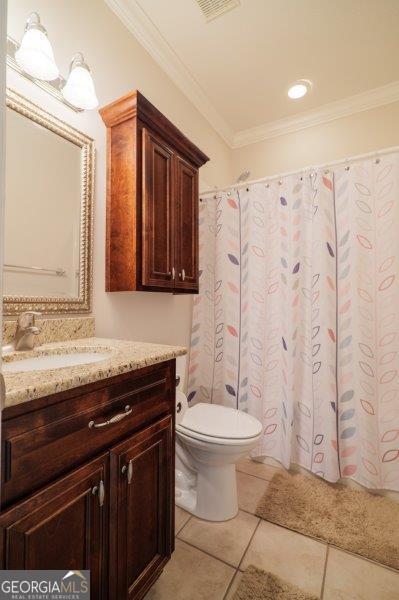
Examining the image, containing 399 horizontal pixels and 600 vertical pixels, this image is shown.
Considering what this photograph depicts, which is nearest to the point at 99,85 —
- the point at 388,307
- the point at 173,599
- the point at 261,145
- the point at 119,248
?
the point at 119,248

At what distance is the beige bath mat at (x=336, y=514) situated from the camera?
127 centimetres

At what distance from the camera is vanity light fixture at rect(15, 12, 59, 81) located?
3.43 feet

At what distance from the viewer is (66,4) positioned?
1279 mm

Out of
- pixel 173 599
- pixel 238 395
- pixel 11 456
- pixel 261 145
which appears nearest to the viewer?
pixel 11 456

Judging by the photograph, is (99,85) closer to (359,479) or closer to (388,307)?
(388,307)

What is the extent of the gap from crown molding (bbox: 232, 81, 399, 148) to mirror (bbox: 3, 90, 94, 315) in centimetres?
174

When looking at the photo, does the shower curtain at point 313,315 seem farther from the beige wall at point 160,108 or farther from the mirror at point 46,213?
the mirror at point 46,213

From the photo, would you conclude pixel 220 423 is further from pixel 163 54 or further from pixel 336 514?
pixel 163 54

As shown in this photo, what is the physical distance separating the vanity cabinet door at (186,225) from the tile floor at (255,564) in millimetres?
1215

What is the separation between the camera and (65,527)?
2.28ft

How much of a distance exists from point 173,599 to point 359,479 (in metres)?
1.18

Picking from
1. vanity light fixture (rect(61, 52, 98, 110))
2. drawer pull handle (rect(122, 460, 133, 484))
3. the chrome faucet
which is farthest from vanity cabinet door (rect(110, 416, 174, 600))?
vanity light fixture (rect(61, 52, 98, 110))

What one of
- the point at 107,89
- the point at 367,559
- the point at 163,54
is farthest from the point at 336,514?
the point at 163,54

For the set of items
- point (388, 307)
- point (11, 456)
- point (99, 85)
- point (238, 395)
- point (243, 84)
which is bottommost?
point (238, 395)
